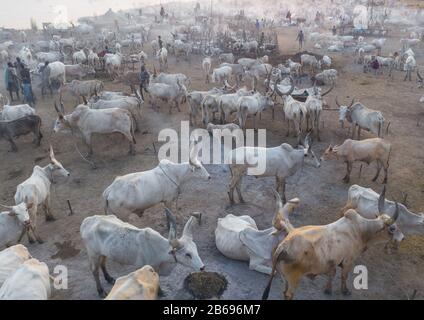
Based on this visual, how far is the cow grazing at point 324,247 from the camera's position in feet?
19.4

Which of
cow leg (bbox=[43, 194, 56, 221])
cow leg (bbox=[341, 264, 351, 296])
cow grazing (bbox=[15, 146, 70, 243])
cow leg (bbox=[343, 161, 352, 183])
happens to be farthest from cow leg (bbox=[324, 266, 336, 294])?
cow leg (bbox=[43, 194, 56, 221])

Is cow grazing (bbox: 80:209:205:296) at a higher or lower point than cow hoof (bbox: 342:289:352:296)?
higher

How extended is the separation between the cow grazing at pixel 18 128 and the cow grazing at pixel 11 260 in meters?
7.39

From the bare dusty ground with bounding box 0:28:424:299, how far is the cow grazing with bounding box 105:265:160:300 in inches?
53.5

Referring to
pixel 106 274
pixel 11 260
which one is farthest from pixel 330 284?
pixel 11 260

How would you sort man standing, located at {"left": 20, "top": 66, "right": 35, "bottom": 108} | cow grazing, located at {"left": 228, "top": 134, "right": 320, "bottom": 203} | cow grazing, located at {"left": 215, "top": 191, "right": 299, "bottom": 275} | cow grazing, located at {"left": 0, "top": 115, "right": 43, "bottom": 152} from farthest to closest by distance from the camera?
man standing, located at {"left": 20, "top": 66, "right": 35, "bottom": 108} < cow grazing, located at {"left": 0, "top": 115, "right": 43, "bottom": 152} < cow grazing, located at {"left": 228, "top": 134, "right": 320, "bottom": 203} < cow grazing, located at {"left": 215, "top": 191, "right": 299, "bottom": 275}

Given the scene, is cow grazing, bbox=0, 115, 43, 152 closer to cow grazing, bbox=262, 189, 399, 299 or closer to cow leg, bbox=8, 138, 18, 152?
cow leg, bbox=8, 138, 18, 152

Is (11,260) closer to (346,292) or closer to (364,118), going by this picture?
(346,292)

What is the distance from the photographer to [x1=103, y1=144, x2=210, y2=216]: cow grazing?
7.85m

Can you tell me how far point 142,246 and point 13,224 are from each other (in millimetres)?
3020

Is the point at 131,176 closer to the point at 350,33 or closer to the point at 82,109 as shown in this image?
the point at 82,109

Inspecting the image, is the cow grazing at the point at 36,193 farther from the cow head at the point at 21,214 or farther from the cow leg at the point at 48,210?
the cow head at the point at 21,214

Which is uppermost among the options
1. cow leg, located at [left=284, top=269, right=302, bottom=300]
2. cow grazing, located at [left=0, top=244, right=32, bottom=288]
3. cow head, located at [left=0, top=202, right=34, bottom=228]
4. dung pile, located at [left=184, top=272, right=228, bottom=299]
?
cow head, located at [left=0, top=202, right=34, bottom=228]

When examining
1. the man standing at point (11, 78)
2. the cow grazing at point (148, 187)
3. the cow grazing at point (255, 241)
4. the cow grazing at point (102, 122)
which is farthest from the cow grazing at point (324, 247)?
the man standing at point (11, 78)
